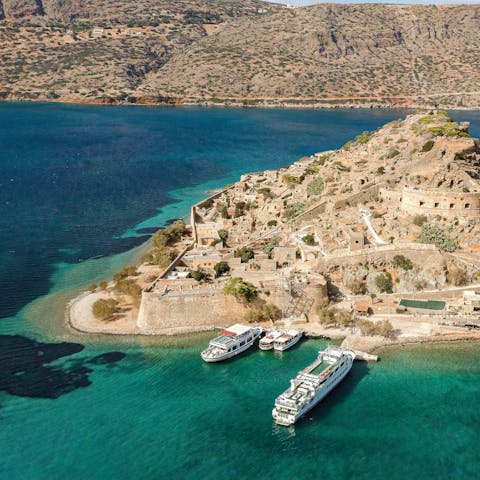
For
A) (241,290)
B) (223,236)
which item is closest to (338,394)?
(241,290)

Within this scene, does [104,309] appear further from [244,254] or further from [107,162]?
[107,162]

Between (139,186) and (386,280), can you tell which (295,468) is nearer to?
(386,280)

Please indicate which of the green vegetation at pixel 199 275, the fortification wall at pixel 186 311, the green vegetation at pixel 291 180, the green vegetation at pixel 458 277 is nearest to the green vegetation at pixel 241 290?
the fortification wall at pixel 186 311

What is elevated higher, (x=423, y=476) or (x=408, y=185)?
(x=408, y=185)

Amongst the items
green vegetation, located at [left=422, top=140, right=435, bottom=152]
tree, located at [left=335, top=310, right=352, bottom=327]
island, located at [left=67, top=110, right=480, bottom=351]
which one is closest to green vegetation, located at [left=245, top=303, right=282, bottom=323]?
island, located at [left=67, top=110, right=480, bottom=351]

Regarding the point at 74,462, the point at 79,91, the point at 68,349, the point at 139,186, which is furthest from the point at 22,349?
the point at 79,91

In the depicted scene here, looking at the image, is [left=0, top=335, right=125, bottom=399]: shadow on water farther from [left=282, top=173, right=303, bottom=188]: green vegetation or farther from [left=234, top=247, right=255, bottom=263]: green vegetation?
[left=282, top=173, right=303, bottom=188]: green vegetation

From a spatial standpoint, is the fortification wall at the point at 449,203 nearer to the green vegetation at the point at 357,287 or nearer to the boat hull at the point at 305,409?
the green vegetation at the point at 357,287
